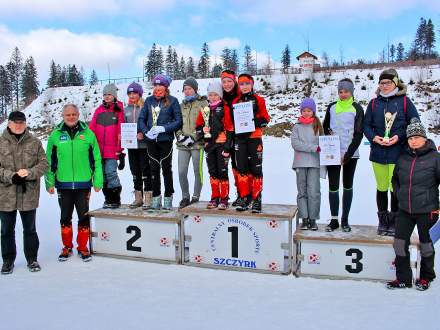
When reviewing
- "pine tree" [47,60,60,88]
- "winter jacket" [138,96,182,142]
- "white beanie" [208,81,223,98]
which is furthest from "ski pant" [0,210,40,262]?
"pine tree" [47,60,60,88]

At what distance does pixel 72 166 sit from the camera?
4.48 meters

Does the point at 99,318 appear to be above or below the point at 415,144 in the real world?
below

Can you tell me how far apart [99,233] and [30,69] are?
58031 millimetres

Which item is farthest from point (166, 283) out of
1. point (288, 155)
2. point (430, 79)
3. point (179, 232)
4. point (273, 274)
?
point (430, 79)

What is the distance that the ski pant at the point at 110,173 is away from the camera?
501cm

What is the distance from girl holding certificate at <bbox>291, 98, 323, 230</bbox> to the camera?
14.1ft

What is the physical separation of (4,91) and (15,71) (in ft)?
10.4

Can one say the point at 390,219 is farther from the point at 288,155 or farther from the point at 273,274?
the point at 288,155

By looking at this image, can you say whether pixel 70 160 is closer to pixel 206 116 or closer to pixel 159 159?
pixel 159 159

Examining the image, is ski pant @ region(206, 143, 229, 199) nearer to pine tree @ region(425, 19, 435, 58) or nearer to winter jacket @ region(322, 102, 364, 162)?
winter jacket @ region(322, 102, 364, 162)

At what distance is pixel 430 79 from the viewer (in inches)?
998

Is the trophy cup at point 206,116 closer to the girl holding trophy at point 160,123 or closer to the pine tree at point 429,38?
the girl holding trophy at point 160,123

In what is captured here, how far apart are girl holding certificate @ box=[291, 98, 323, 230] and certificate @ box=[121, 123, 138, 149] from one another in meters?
1.83

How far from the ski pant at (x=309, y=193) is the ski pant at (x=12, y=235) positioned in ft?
9.12
